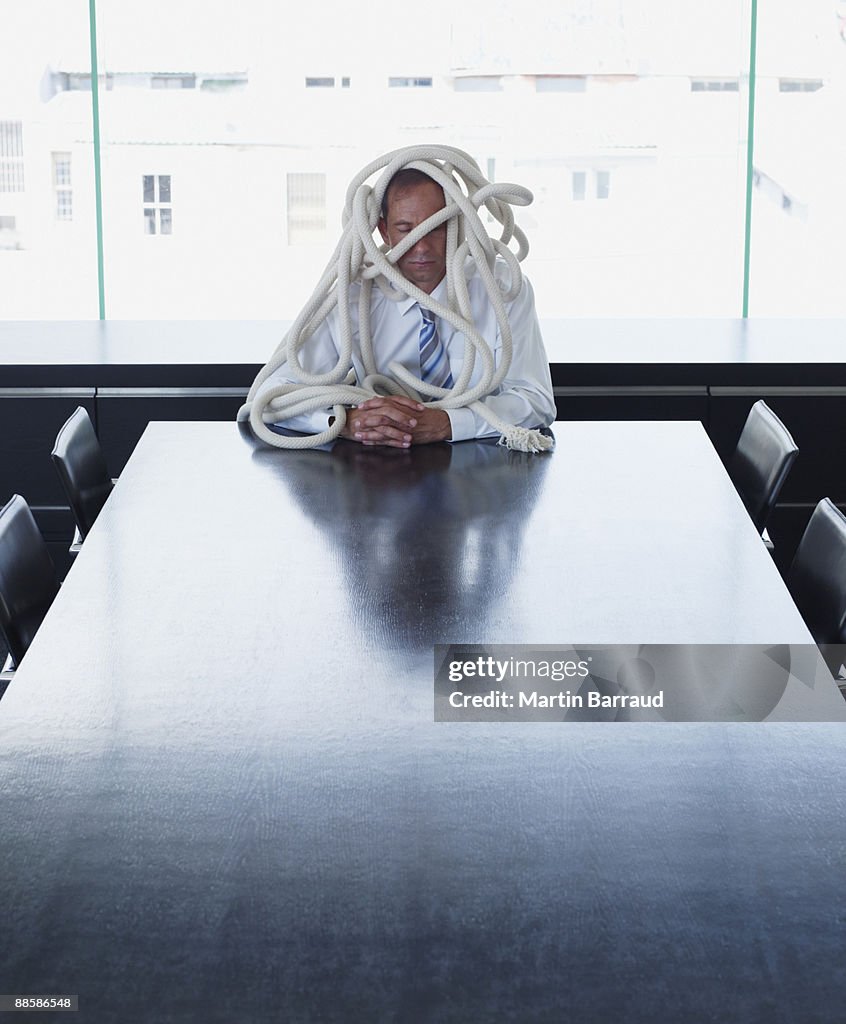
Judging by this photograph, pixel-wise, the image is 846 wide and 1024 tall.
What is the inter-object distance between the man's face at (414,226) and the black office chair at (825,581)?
101cm

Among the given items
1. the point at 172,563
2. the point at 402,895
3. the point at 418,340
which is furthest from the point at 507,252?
the point at 402,895

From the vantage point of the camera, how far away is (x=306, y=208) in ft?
14.2

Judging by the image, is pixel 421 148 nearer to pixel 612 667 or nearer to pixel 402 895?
pixel 612 667

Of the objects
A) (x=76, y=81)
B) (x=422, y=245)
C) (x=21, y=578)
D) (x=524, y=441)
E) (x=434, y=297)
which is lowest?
(x=21, y=578)

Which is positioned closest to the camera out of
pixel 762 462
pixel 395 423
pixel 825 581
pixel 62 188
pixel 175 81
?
pixel 825 581

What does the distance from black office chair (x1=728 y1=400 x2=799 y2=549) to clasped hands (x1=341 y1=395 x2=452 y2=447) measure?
63 cm

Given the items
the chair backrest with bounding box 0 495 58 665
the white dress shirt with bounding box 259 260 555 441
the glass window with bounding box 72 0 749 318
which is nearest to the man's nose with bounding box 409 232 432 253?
the white dress shirt with bounding box 259 260 555 441

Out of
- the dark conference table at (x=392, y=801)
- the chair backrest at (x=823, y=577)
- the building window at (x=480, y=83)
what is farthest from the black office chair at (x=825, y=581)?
the building window at (x=480, y=83)

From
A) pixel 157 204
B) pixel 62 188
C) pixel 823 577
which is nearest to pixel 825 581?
pixel 823 577

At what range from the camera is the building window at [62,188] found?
168 inches

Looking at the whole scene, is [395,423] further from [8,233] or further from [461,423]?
[8,233]

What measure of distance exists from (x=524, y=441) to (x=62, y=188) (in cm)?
225

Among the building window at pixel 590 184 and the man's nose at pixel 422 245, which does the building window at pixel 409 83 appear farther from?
the man's nose at pixel 422 245

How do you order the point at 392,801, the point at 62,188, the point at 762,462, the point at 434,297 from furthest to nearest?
the point at 62,188, the point at 434,297, the point at 762,462, the point at 392,801
